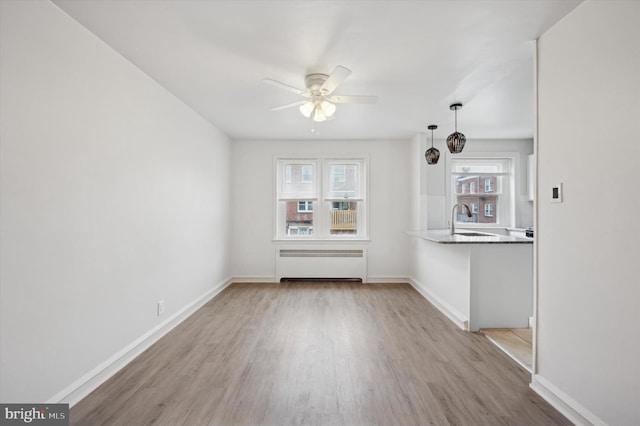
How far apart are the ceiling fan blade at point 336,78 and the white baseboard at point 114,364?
267 centimetres

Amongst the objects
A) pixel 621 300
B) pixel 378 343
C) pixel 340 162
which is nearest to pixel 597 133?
pixel 621 300

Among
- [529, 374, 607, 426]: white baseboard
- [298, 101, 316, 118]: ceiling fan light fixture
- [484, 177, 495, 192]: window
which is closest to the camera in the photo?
[529, 374, 607, 426]: white baseboard

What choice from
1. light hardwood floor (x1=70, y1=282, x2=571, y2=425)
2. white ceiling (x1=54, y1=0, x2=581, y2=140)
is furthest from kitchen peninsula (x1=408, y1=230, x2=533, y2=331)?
white ceiling (x1=54, y1=0, x2=581, y2=140)

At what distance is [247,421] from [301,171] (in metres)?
4.27

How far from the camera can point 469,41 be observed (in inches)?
91.6

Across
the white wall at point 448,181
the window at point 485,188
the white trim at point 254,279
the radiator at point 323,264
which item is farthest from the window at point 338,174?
the white trim at point 254,279

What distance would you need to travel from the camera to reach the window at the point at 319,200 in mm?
5598

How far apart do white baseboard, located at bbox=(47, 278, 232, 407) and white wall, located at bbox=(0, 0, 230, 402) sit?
46 mm

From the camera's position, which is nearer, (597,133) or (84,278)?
(597,133)

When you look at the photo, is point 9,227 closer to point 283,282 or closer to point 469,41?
point 469,41

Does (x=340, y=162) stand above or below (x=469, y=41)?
below

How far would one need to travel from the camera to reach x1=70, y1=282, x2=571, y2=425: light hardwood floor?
6.25 ft

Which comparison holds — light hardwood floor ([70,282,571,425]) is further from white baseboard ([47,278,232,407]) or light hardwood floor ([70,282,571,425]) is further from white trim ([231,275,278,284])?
white trim ([231,275,278,284])

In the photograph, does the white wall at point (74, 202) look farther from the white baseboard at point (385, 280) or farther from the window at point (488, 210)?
the window at point (488, 210)
